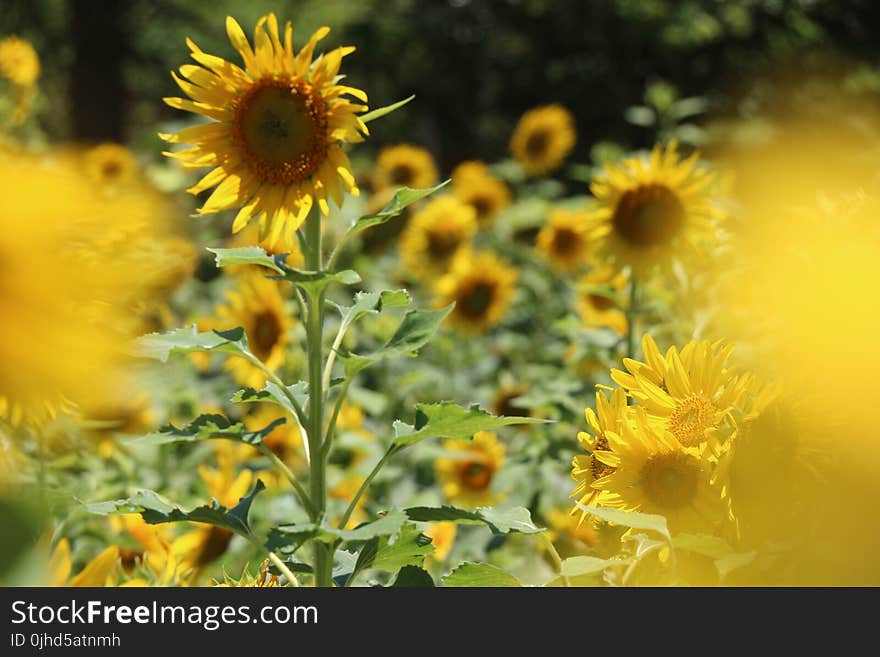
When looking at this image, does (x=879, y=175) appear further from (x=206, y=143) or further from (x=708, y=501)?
(x=206, y=143)

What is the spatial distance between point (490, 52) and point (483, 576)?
12343 mm

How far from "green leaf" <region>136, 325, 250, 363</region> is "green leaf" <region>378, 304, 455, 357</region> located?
15 centimetres

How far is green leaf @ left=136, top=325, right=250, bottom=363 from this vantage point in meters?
0.96

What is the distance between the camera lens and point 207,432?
0.99 m

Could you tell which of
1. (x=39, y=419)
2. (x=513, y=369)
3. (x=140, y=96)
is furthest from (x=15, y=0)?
(x=39, y=419)

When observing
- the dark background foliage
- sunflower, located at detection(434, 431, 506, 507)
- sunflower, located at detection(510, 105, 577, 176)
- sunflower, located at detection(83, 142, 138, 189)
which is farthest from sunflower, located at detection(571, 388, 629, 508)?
the dark background foliage

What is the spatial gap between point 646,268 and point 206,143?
131cm

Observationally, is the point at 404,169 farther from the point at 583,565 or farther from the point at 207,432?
the point at 583,565

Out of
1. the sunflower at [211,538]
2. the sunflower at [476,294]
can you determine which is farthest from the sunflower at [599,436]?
the sunflower at [476,294]

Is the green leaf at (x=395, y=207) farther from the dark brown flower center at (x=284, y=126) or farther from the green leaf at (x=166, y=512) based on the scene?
the green leaf at (x=166, y=512)

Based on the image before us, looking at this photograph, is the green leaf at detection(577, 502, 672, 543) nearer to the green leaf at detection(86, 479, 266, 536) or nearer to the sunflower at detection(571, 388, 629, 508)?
the sunflower at detection(571, 388, 629, 508)

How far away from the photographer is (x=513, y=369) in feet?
12.7

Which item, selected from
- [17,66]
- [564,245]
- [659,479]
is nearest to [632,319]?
Answer: [659,479]

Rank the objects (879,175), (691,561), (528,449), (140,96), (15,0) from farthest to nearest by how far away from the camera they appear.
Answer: (140,96), (15,0), (528,449), (879,175), (691,561)
